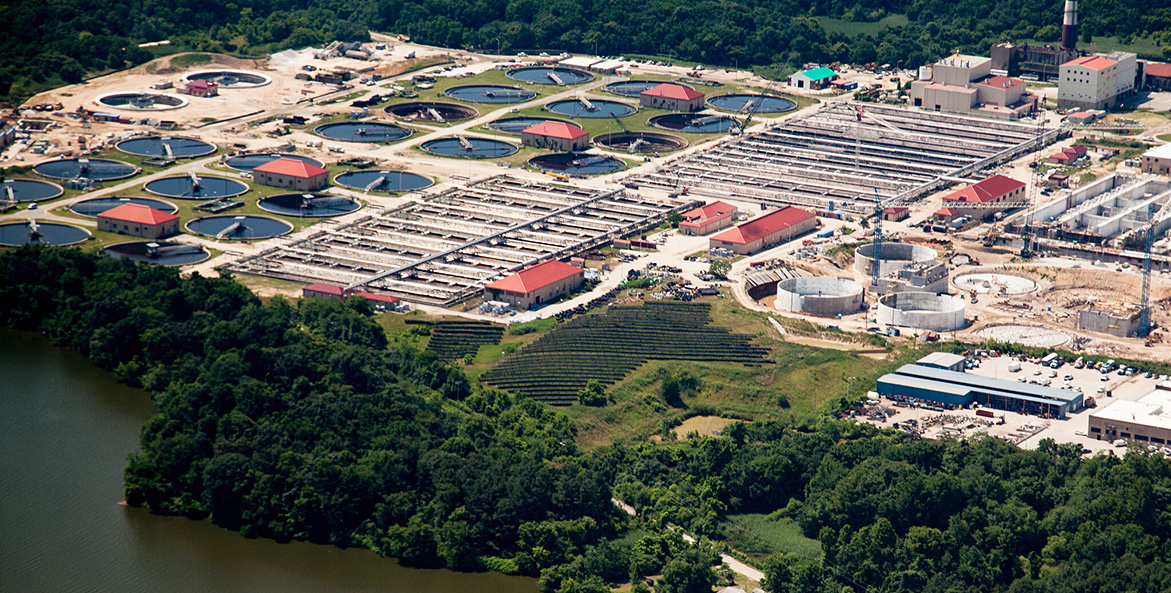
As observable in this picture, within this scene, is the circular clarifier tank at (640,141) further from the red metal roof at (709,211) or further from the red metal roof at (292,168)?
the red metal roof at (292,168)

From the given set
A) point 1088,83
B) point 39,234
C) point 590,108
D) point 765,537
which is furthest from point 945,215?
point 39,234

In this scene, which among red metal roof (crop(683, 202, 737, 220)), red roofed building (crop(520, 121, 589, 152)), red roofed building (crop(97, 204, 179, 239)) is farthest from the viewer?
red roofed building (crop(520, 121, 589, 152))

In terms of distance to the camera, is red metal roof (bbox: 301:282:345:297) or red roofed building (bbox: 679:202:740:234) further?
red roofed building (bbox: 679:202:740:234)

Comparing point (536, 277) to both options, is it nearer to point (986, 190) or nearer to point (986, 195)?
point (986, 195)

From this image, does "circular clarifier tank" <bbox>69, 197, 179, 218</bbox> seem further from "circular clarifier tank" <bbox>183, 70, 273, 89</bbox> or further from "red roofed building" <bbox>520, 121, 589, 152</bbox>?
"circular clarifier tank" <bbox>183, 70, 273, 89</bbox>

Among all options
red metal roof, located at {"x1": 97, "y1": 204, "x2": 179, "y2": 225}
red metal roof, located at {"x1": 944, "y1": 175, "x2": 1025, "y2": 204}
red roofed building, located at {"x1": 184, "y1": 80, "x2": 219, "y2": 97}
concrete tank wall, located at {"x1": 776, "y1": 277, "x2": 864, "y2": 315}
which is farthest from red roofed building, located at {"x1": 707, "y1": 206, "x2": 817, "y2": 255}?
red roofed building, located at {"x1": 184, "y1": 80, "x2": 219, "y2": 97}

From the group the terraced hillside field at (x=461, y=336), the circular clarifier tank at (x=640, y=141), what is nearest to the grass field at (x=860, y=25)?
the circular clarifier tank at (x=640, y=141)

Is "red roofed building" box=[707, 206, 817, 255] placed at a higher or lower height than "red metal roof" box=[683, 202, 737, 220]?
lower

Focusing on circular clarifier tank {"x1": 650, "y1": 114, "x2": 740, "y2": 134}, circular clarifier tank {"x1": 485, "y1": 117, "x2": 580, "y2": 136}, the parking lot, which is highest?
circular clarifier tank {"x1": 485, "y1": 117, "x2": 580, "y2": 136}
